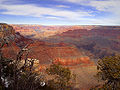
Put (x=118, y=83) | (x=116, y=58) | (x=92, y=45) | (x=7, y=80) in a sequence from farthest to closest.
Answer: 1. (x=92, y=45)
2. (x=116, y=58)
3. (x=118, y=83)
4. (x=7, y=80)

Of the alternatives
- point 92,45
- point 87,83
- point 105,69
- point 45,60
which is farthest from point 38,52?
point 92,45

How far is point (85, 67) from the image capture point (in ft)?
184

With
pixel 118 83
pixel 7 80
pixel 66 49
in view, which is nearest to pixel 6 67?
pixel 7 80

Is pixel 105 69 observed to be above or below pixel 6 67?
below

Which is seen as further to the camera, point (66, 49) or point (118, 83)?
point (66, 49)

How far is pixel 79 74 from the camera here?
49.4m

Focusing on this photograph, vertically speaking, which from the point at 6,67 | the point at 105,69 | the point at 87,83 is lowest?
the point at 87,83

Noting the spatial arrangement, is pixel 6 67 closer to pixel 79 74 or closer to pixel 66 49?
pixel 79 74

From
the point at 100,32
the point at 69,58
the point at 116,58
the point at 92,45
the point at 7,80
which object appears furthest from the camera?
the point at 100,32

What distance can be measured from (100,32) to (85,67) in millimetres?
141191

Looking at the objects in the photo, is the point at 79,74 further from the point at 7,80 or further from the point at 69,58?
the point at 7,80

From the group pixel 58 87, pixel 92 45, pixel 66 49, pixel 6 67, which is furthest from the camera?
pixel 92 45

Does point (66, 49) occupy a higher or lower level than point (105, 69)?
lower

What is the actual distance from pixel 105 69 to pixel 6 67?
11579mm
